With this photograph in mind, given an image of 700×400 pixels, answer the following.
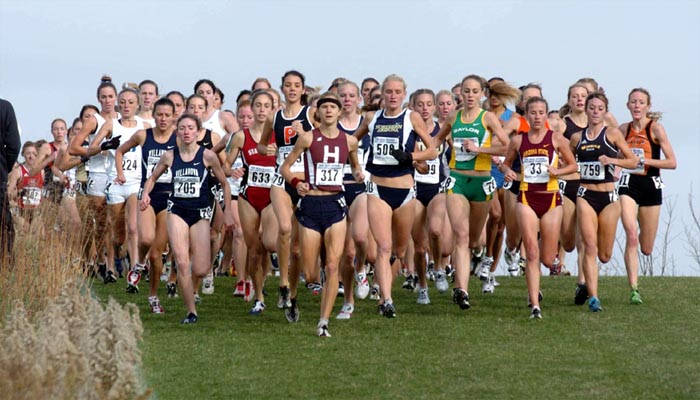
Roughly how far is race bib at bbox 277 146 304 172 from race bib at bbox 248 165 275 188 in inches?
12.3

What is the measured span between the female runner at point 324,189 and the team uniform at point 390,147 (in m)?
1.05

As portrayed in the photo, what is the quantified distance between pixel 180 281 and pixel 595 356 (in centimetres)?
433

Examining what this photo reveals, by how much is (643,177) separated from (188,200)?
5230mm

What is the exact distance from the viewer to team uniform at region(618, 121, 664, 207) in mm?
16859

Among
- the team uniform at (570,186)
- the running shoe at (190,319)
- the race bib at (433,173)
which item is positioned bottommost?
the running shoe at (190,319)

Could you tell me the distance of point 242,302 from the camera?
678 inches

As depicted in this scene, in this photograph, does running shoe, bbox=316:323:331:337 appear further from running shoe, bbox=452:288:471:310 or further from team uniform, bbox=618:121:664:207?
team uniform, bbox=618:121:664:207

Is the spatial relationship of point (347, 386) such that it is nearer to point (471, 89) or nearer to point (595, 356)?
point (595, 356)

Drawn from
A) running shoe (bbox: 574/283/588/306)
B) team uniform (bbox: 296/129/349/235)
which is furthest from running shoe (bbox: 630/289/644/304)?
team uniform (bbox: 296/129/349/235)

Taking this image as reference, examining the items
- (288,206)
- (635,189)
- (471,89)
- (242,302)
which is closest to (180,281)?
(288,206)

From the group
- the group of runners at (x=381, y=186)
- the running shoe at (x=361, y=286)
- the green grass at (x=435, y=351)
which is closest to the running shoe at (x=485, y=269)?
the group of runners at (x=381, y=186)

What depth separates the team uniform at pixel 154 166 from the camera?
52.6ft

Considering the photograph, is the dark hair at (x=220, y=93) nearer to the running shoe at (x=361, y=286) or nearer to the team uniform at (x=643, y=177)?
the running shoe at (x=361, y=286)

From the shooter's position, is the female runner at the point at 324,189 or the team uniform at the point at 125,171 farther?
the team uniform at the point at 125,171
